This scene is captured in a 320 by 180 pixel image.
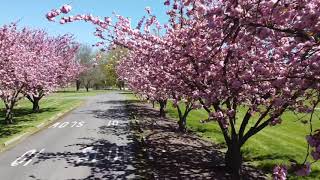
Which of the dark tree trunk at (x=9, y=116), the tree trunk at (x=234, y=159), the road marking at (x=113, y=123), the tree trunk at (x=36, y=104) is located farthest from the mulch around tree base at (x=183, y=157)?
the tree trunk at (x=36, y=104)

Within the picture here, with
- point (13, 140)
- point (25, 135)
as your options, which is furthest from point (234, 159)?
point (25, 135)

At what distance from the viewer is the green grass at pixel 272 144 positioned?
16656 millimetres

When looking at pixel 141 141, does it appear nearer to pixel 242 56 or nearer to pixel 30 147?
pixel 30 147

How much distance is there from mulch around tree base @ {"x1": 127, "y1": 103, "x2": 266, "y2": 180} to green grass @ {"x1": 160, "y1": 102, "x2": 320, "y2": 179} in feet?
3.42

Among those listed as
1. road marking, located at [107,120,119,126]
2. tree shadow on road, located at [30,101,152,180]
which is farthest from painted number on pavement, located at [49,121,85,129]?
tree shadow on road, located at [30,101,152,180]

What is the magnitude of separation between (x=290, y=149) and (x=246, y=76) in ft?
37.1

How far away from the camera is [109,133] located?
2516 cm

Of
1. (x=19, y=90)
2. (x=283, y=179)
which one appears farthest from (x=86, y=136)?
(x=283, y=179)

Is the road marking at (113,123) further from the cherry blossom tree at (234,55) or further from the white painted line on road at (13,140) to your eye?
the cherry blossom tree at (234,55)

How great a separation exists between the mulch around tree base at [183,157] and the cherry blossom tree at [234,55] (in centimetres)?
96

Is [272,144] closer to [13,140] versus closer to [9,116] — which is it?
[13,140]

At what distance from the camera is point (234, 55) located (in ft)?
36.0

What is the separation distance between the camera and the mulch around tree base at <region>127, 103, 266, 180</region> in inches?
575

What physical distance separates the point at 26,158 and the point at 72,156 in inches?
72.0
